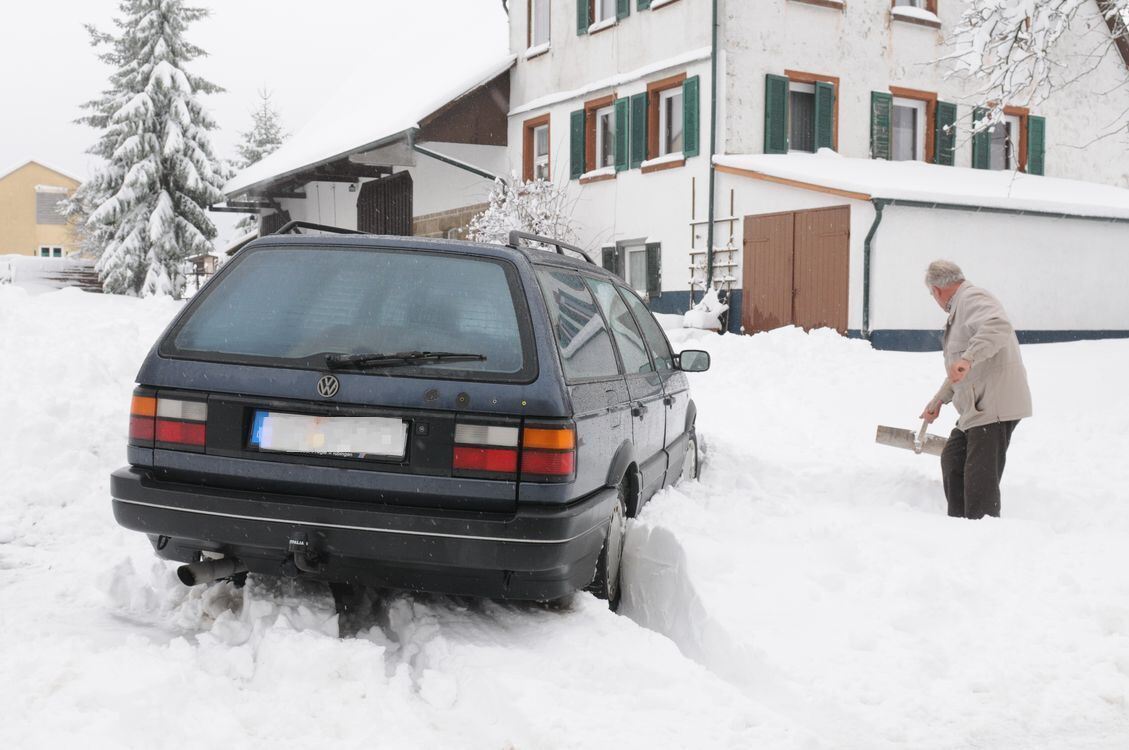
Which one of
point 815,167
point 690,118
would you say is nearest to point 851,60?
point 815,167

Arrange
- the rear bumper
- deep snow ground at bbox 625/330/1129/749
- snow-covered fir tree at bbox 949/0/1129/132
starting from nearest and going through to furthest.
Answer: the rear bumper < deep snow ground at bbox 625/330/1129/749 < snow-covered fir tree at bbox 949/0/1129/132

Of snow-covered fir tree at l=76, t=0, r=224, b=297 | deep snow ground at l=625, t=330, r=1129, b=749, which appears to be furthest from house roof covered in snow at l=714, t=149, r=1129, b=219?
snow-covered fir tree at l=76, t=0, r=224, b=297

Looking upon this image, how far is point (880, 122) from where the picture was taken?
1945cm

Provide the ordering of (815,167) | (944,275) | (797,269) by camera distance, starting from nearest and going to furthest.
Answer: (944,275)
(797,269)
(815,167)

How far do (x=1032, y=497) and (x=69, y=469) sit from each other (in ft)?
20.3

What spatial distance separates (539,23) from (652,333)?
60.5 ft

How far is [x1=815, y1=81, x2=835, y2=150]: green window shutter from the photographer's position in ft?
61.7

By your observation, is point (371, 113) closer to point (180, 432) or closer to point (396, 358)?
point (180, 432)

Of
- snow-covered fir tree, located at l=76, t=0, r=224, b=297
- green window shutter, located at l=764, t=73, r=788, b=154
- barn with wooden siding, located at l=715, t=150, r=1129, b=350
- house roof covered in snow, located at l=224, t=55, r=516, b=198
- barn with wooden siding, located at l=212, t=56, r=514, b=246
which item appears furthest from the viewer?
snow-covered fir tree, located at l=76, t=0, r=224, b=297

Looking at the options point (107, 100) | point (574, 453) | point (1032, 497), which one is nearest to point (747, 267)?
point (1032, 497)

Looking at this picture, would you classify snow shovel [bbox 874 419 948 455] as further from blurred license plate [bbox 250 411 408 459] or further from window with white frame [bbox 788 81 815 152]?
window with white frame [bbox 788 81 815 152]

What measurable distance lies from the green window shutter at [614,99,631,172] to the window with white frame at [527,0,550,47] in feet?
10.8

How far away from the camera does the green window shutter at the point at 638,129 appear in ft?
64.7

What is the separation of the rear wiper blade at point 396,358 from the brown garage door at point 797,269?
13.6 metres
